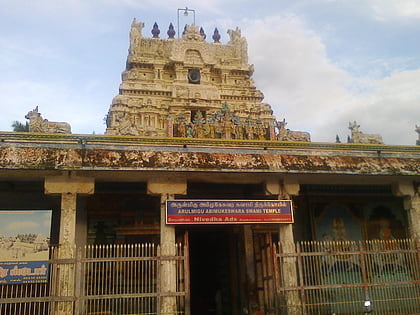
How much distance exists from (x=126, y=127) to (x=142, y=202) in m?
2.49

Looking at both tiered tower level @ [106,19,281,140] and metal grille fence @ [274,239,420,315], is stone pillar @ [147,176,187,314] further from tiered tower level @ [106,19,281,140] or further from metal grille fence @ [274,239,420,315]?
tiered tower level @ [106,19,281,140]

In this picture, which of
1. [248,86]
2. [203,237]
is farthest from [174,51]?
[203,237]

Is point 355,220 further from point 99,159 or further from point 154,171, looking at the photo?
point 99,159

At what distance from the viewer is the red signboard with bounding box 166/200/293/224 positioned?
33.4 feet

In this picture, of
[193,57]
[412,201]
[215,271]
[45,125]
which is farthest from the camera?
[193,57]

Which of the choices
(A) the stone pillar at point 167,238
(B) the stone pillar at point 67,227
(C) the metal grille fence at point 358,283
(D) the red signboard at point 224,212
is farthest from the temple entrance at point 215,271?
(B) the stone pillar at point 67,227

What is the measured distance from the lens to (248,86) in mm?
27969

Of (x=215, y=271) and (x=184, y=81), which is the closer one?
(x=215, y=271)

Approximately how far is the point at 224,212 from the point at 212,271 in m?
6.69

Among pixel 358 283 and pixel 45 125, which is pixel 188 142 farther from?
pixel 358 283

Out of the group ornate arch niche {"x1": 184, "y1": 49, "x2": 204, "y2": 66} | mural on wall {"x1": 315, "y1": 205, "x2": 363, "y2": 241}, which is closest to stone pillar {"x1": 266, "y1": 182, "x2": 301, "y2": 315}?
mural on wall {"x1": 315, "y1": 205, "x2": 363, "y2": 241}

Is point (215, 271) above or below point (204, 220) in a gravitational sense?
below

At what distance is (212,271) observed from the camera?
16.3m

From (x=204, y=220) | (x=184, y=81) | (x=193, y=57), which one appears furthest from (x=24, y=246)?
(x=193, y=57)
